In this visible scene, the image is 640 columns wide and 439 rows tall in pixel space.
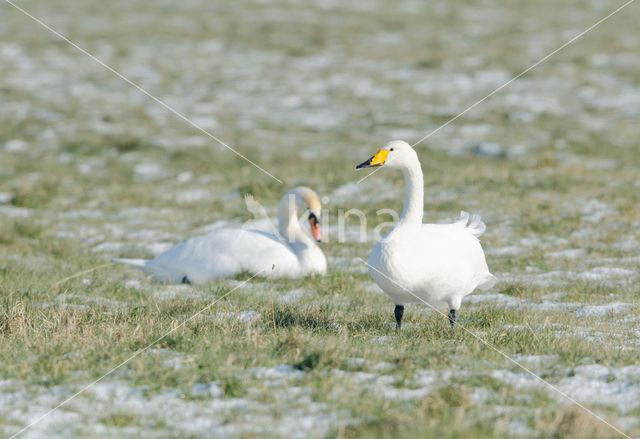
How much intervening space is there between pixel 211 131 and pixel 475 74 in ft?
41.5

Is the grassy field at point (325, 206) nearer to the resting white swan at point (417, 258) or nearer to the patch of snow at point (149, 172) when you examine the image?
the patch of snow at point (149, 172)

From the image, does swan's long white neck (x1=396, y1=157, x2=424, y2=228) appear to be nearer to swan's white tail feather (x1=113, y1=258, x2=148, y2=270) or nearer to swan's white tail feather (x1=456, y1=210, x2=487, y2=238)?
swan's white tail feather (x1=456, y1=210, x2=487, y2=238)

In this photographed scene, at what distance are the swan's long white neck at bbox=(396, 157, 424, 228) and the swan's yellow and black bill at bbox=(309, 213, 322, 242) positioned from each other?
317cm

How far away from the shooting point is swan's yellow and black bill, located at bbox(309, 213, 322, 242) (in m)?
10.2

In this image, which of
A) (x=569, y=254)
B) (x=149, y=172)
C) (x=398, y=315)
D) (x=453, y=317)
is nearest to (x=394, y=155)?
(x=398, y=315)

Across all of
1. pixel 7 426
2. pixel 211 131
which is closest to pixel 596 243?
pixel 7 426

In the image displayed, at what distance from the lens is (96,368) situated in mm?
5492

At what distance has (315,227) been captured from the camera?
1033 centimetres

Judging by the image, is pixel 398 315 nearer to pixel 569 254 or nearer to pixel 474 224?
pixel 474 224

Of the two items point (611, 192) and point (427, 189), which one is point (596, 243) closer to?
point (611, 192)

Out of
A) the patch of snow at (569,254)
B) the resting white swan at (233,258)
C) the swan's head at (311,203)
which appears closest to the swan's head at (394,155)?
the resting white swan at (233,258)

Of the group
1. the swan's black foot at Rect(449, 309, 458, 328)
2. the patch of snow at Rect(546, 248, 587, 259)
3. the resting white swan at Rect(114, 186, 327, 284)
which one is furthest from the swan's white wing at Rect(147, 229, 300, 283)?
the patch of snow at Rect(546, 248, 587, 259)

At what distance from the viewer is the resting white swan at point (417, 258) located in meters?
6.55

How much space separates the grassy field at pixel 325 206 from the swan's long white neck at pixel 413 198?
1120 mm
